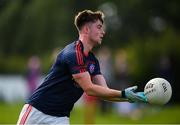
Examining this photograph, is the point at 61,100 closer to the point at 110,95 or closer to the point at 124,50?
the point at 110,95

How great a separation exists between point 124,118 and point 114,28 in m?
5.25

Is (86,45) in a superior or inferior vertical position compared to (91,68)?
superior

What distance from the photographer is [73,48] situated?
8.23m

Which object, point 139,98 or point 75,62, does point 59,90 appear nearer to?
point 75,62

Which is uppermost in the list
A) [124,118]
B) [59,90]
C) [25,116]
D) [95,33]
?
[95,33]

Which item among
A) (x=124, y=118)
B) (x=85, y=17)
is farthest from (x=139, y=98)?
(x=124, y=118)

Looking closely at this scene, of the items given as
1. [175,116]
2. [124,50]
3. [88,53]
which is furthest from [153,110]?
[88,53]

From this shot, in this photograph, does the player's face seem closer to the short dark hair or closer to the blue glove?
the short dark hair

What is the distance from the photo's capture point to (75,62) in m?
8.13

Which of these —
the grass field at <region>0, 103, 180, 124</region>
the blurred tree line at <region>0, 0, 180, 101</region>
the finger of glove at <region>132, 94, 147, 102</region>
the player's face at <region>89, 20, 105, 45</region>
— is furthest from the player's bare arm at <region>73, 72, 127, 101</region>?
the blurred tree line at <region>0, 0, 180, 101</region>

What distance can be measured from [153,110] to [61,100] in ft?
40.4

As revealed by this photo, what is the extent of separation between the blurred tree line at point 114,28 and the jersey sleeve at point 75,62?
1238 centimetres

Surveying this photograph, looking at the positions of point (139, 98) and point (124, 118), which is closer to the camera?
point (139, 98)

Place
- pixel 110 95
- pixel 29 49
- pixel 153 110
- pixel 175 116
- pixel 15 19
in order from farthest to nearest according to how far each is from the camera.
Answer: pixel 29 49 → pixel 15 19 → pixel 153 110 → pixel 175 116 → pixel 110 95
